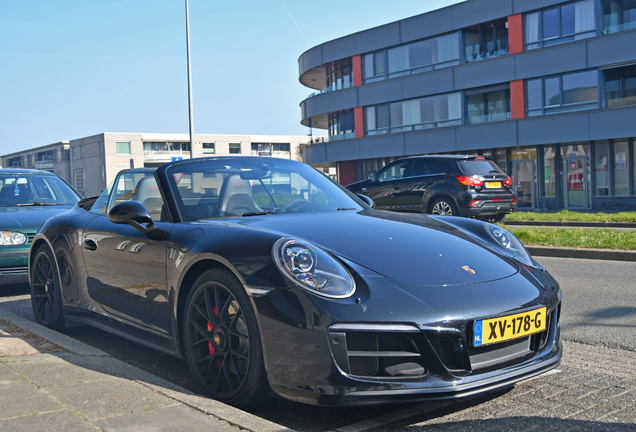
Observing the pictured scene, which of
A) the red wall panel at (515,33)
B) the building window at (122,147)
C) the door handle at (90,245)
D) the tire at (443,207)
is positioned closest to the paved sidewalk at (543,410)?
the door handle at (90,245)

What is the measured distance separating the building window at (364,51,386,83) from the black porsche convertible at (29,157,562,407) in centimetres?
3035

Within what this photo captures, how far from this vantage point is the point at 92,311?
4461mm

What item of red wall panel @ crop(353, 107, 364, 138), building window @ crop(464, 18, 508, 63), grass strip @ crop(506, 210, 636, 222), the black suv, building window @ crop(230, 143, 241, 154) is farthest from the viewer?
building window @ crop(230, 143, 241, 154)

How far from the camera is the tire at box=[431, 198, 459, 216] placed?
14.2 m

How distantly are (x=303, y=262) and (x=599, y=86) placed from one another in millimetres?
25004

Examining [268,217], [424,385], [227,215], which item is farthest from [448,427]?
[227,215]

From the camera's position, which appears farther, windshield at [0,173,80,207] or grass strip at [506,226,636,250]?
grass strip at [506,226,636,250]

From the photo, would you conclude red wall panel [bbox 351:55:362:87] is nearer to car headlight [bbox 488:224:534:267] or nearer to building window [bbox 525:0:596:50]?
building window [bbox 525:0:596:50]

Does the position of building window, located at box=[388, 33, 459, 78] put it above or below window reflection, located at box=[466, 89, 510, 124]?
above

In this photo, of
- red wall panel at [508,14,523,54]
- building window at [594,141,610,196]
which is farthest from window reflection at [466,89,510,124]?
building window at [594,141,610,196]

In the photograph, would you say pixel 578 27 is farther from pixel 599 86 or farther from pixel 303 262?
pixel 303 262

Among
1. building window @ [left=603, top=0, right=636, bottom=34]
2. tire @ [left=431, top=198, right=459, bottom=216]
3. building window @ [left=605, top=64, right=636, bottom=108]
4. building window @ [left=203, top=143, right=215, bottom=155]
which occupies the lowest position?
tire @ [left=431, top=198, right=459, bottom=216]

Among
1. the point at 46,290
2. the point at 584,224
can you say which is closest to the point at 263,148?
the point at 584,224

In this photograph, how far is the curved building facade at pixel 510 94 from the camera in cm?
2445
